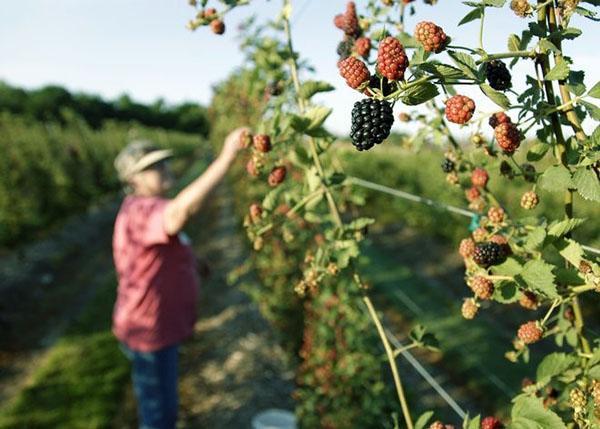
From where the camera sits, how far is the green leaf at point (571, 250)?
887 millimetres

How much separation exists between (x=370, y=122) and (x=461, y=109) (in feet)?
0.48

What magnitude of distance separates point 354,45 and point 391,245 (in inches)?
419

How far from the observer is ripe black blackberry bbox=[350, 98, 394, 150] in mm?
787

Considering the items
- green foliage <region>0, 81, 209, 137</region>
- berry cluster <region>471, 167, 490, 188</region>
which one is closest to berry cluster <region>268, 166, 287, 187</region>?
berry cluster <region>471, 167, 490, 188</region>

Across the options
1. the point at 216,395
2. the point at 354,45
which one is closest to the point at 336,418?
the point at 216,395

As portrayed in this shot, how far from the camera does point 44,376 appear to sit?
16.6 ft

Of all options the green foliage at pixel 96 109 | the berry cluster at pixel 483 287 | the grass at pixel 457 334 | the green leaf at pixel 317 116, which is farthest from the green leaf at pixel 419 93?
the green foliage at pixel 96 109

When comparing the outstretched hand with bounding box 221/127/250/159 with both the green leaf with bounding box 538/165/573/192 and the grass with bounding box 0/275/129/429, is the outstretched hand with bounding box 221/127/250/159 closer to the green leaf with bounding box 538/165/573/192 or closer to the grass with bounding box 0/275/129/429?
the green leaf with bounding box 538/165/573/192

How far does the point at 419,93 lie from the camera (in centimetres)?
72

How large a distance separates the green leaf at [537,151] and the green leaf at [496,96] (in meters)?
0.23

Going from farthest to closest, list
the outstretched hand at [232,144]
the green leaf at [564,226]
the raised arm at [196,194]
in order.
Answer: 1. the raised arm at [196,194]
2. the outstretched hand at [232,144]
3. the green leaf at [564,226]

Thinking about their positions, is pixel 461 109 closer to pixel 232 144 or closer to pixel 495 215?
pixel 495 215

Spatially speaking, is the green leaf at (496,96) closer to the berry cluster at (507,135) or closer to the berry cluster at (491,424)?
the berry cluster at (507,135)

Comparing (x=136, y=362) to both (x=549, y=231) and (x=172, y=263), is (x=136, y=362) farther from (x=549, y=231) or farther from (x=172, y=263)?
(x=549, y=231)
